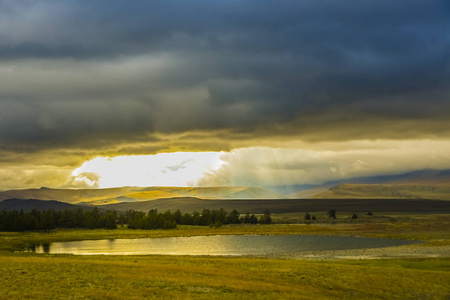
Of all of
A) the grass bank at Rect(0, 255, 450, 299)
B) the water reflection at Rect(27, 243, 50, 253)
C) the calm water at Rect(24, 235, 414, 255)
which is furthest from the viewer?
the water reflection at Rect(27, 243, 50, 253)

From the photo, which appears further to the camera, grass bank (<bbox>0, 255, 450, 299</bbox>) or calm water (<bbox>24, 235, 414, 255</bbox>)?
calm water (<bbox>24, 235, 414, 255</bbox>)

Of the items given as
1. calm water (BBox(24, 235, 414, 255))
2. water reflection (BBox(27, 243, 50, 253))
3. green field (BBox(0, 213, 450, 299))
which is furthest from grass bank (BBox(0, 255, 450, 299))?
water reflection (BBox(27, 243, 50, 253))

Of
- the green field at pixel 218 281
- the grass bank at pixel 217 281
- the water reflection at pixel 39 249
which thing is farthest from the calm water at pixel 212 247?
the grass bank at pixel 217 281

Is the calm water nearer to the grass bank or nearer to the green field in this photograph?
the green field

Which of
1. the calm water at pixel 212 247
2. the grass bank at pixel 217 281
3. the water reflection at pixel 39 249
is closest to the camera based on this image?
the grass bank at pixel 217 281

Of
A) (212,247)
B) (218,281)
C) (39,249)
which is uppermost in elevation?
(218,281)

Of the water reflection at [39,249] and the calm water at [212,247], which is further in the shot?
the water reflection at [39,249]

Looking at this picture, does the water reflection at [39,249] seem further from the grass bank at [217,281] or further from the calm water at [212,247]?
the grass bank at [217,281]

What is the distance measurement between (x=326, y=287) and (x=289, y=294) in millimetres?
7375

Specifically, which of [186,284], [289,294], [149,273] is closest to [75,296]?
[186,284]

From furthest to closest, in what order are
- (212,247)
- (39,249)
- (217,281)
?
(212,247)
(39,249)
(217,281)

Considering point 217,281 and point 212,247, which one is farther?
point 212,247

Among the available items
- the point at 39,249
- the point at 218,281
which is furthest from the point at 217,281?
the point at 39,249

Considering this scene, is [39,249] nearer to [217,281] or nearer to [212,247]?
[212,247]
